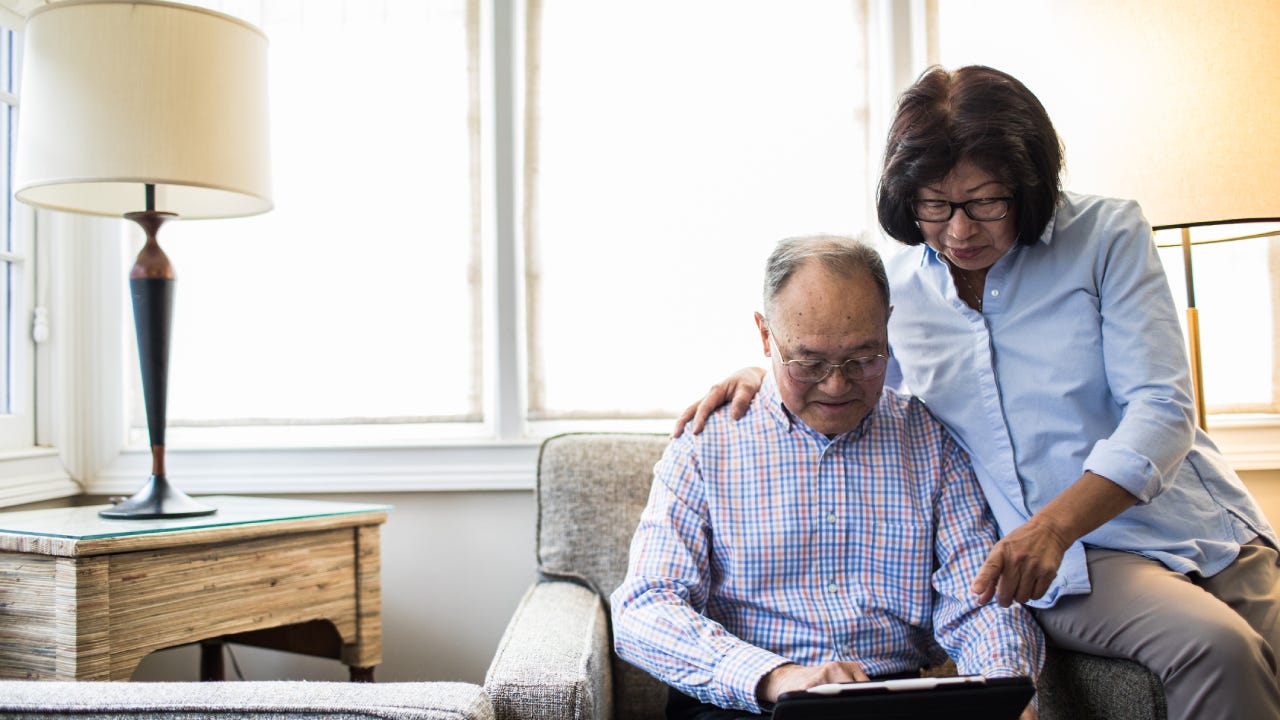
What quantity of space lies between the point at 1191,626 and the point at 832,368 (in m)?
0.55

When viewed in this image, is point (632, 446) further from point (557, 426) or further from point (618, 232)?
point (618, 232)

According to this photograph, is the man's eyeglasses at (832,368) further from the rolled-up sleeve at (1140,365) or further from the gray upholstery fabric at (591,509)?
the gray upholstery fabric at (591,509)

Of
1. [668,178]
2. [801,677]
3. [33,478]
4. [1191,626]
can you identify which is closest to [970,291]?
[1191,626]

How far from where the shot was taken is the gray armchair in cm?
125

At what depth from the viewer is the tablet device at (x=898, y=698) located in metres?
0.96

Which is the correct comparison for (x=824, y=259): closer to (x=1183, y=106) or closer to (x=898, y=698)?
(x=898, y=698)

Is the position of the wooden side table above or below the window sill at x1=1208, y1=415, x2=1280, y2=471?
below

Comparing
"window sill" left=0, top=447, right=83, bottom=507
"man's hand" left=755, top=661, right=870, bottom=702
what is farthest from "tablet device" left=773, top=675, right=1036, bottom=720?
"window sill" left=0, top=447, right=83, bottom=507

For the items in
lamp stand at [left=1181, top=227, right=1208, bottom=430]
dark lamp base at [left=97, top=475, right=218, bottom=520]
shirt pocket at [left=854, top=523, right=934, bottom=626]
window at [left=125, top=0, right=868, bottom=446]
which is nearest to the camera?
shirt pocket at [left=854, top=523, right=934, bottom=626]

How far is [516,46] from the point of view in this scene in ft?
7.57

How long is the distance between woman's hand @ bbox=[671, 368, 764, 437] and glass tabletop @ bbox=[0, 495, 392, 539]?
77cm

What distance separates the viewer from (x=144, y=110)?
1.54m

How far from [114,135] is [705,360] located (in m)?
1.35

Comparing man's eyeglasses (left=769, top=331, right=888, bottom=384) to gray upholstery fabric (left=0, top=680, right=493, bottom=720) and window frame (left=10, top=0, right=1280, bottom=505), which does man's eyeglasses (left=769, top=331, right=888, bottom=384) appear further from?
window frame (left=10, top=0, right=1280, bottom=505)
